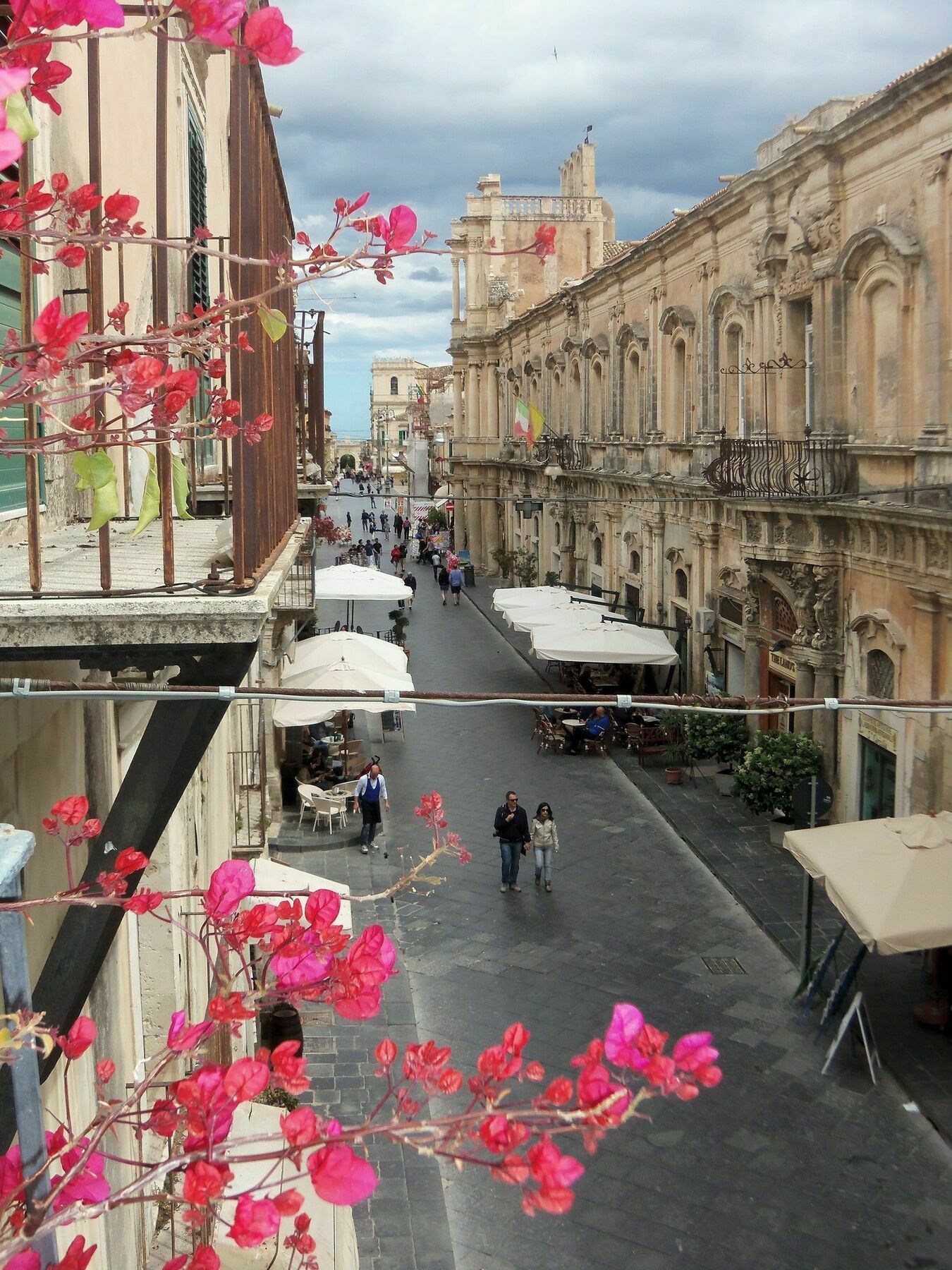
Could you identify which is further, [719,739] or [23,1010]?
[719,739]

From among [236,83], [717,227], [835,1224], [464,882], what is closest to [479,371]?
[717,227]

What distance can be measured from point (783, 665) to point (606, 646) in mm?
3659

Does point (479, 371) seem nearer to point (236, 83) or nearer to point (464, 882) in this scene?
point (464, 882)

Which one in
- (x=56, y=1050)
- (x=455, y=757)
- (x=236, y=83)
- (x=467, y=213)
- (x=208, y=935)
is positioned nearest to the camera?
(x=208, y=935)

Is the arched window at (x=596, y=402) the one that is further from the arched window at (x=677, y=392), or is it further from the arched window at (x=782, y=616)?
the arched window at (x=782, y=616)

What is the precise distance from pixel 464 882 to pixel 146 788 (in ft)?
38.3

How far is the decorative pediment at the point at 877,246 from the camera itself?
46.2 ft

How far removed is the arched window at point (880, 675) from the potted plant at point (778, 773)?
3.78 ft

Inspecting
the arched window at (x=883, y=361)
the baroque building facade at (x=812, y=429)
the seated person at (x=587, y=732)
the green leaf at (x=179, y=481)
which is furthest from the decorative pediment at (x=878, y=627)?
the green leaf at (x=179, y=481)

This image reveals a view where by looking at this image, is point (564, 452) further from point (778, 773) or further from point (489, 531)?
point (778, 773)

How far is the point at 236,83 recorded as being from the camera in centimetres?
302

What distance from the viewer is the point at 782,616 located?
18.1m

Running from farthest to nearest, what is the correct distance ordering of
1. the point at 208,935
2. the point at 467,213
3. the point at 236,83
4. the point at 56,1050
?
the point at 467,213 → the point at 56,1050 → the point at 236,83 → the point at 208,935

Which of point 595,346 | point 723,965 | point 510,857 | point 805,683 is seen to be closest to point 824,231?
point 805,683
